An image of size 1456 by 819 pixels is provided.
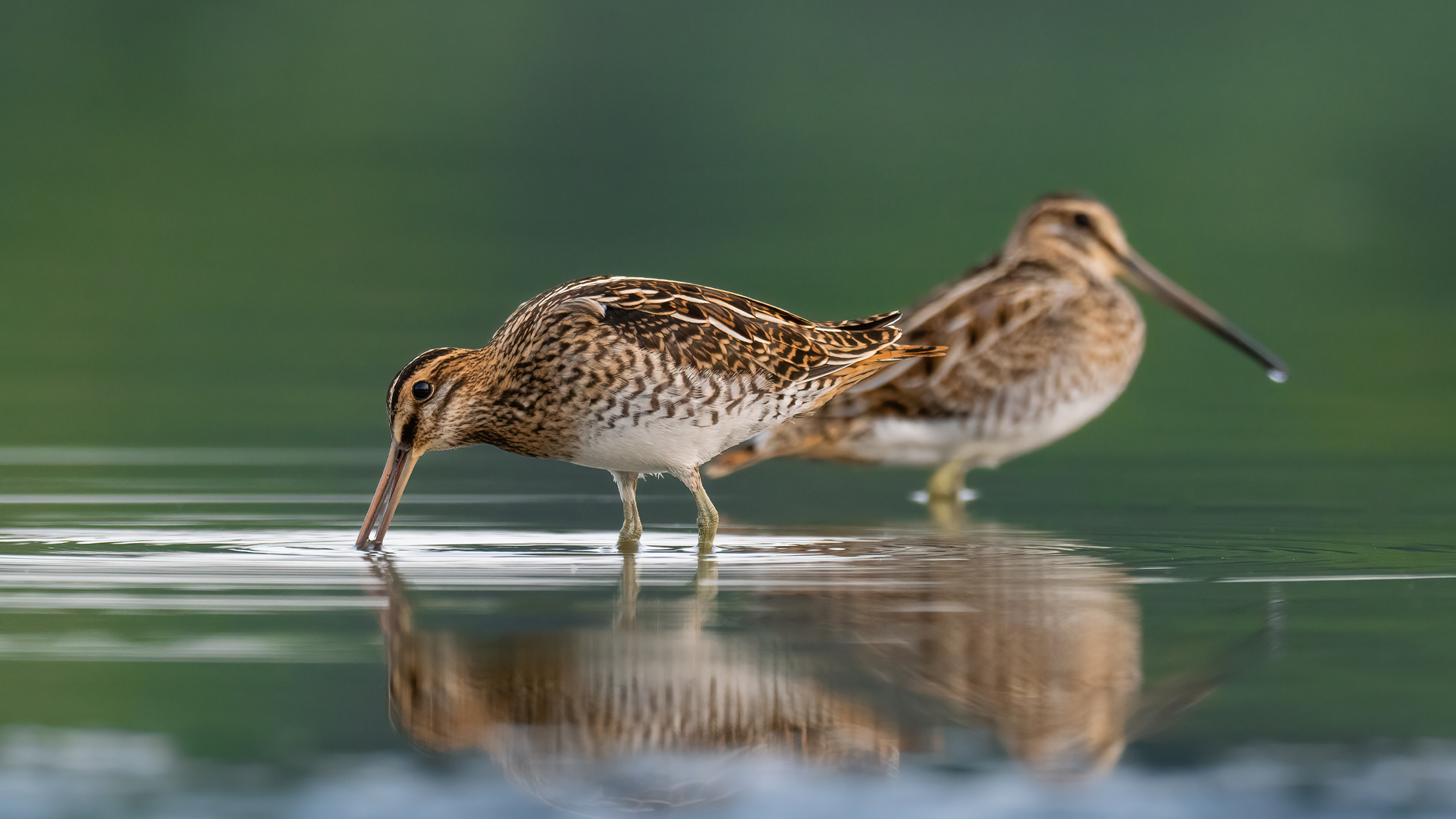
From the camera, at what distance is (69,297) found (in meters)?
19.9

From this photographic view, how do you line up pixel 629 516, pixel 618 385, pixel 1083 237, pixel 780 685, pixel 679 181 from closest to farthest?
pixel 780 685
pixel 618 385
pixel 629 516
pixel 1083 237
pixel 679 181

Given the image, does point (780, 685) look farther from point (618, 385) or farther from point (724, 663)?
point (618, 385)

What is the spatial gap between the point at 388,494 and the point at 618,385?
3.14 feet

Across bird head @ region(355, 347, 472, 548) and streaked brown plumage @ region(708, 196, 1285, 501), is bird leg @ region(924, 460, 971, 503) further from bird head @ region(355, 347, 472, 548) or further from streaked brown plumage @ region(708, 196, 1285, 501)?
bird head @ region(355, 347, 472, 548)

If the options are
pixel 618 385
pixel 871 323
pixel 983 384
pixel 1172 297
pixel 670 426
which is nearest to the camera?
pixel 618 385

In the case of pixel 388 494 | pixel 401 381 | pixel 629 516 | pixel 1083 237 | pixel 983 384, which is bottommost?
pixel 629 516

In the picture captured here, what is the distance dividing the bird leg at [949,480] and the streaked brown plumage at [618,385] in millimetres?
2288

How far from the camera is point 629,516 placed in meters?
8.87

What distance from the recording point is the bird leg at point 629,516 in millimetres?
8734

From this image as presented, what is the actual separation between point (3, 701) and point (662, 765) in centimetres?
178

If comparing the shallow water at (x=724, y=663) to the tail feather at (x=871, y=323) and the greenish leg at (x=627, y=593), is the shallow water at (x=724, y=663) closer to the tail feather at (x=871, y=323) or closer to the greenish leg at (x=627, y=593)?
the greenish leg at (x=627, y=593)

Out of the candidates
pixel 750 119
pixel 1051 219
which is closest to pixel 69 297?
pixel 1051 219

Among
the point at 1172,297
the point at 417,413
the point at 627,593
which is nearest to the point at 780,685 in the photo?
the point at 627,593

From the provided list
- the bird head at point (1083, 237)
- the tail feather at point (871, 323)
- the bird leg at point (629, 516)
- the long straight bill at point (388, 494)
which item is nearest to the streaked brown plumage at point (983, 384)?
the bird head at point (1083, 237)
